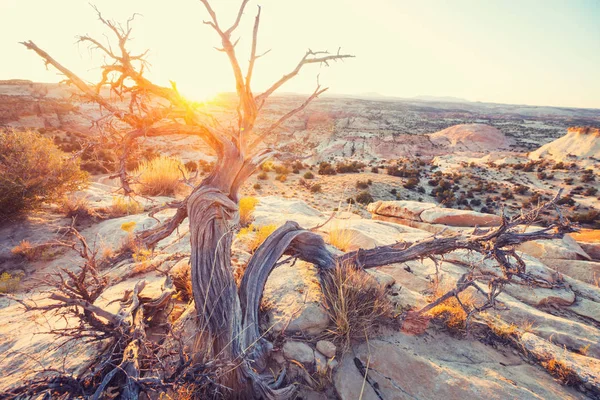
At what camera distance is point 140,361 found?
2059 mm

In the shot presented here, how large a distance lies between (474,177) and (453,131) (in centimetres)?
2566

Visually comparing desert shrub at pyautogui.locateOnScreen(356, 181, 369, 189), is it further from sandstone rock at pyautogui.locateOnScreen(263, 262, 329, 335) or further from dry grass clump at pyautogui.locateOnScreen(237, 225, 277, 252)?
sandstone rock at pyautogui.locateOnScreen(263, 262, 329, 335)

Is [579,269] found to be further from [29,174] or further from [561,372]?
[29,174]

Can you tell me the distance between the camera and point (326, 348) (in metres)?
2.51

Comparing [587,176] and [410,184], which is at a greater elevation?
[587,176]

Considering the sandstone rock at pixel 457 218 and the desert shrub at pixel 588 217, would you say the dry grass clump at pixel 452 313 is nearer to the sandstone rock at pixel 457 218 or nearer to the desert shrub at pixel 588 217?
the sandstone rock at pixel 457 218

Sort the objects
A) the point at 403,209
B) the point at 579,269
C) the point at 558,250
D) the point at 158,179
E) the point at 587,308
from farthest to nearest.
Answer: the point at 403,209 → the point at 158,179 → the point at 558,250 → the point at 579,269 → the point at 587,308

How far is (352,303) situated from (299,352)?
77 centimetres

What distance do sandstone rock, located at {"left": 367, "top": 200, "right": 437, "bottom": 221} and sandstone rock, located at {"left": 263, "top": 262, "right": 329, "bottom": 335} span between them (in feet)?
26.1

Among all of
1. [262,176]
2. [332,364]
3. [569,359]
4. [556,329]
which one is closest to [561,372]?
[569,359]

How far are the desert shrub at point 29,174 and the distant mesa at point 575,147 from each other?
37629mm

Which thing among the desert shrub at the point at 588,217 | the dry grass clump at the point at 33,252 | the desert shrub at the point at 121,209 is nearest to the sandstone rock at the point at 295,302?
the dry grass clump at the point at 33,252

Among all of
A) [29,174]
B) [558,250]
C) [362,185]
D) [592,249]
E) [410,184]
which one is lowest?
[410,184]

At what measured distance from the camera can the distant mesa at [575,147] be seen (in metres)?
25.3
